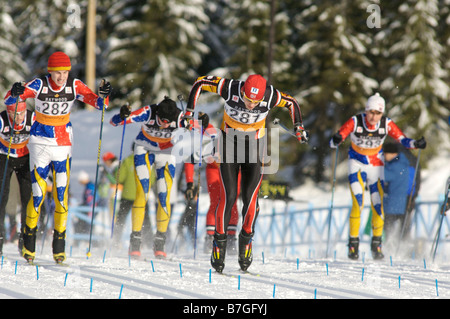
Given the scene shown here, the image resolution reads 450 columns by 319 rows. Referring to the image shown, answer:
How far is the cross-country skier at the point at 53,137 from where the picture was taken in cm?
628

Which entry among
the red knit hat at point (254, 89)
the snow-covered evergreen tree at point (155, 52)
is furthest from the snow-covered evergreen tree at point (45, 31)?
the red knit hat at point (254, 89)

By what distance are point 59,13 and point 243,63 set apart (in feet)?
38.4

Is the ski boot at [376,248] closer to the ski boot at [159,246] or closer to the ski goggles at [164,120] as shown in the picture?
the ski boot at [159,246]

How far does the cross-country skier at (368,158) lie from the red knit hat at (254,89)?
2380mm

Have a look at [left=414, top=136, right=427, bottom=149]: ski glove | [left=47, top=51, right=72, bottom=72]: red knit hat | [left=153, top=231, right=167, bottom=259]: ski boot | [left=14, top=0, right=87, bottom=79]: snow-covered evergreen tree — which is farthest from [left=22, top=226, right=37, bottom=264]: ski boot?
[left=14, top=0, right=87, bottom=79]: snow-covered evergreen tree

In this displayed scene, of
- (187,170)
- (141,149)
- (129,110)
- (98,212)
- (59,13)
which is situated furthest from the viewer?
(59,13)

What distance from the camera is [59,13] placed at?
32188 millimetres

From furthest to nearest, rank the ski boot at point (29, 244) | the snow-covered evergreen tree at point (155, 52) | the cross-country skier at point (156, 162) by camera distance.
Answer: the snow-covered evergreen tree at point (155, 52) < the cross-country skier at point (156, 162) < the ski boot at point (29, 244)

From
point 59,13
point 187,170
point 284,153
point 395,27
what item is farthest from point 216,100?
point 187,170

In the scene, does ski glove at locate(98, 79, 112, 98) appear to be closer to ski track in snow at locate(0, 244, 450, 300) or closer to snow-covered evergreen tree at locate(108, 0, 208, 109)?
ski track in snow at locate(0, 244, 450, 300)

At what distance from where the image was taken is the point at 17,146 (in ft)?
23.6

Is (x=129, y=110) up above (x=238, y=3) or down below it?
below

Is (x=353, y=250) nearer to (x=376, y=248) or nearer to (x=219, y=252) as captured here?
(x=376, y=248)
